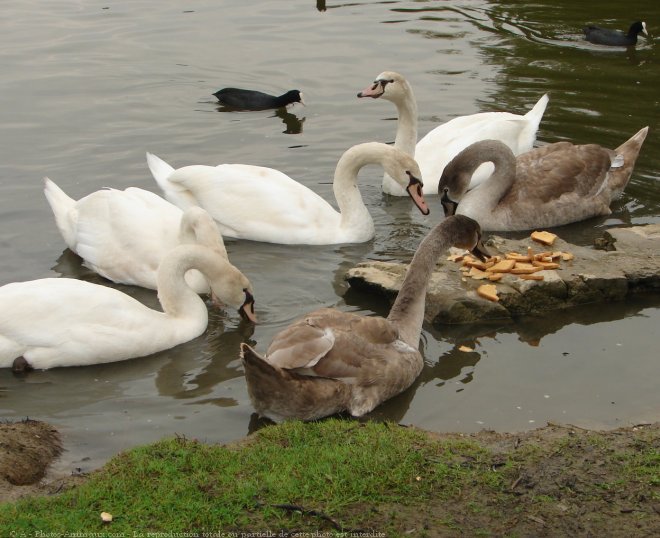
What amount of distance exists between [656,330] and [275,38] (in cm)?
1035

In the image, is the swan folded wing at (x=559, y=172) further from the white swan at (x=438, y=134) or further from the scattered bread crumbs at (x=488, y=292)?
the scattered bread crumbs at (x=488, y=292)

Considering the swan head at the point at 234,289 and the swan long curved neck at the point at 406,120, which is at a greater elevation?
the swan long curved neck at the point at 406,120

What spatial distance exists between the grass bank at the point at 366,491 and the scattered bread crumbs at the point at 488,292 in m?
2.27

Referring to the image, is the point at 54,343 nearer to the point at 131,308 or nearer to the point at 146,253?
the point at 131,308

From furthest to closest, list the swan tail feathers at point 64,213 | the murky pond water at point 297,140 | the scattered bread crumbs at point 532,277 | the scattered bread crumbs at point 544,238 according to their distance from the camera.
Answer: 1. the swan tail feathers at point 64,213
2. the scattered bread crumbs at point 544,238
3. the scattered bread crumbs at point 532,277
4. the murky pond water at point 297,140

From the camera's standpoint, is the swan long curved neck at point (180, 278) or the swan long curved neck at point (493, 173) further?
the swan long curved neck at point (493, 173)

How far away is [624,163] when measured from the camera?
437 inches

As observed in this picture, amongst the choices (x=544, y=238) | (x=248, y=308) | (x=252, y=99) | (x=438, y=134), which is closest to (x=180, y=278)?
(x=248, y=308)

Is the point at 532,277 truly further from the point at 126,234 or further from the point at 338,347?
the point at 126,234

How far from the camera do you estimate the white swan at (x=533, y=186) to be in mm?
10555

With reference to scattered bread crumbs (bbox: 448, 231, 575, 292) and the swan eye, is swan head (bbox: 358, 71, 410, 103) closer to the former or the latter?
the swan eye

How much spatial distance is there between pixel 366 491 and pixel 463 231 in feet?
9.72

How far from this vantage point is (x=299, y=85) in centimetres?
1515

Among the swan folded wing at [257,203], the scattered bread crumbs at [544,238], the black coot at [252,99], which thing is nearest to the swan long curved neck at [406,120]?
the swan folded wing at [257,203]
